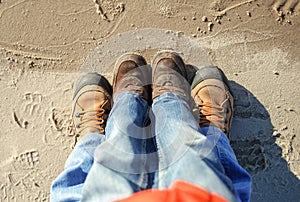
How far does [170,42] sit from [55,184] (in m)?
0.83

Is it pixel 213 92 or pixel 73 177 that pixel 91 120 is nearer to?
pixel 73 177

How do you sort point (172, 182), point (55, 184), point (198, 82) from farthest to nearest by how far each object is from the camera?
point (198, 82)
point (55, 184)
point (172, 182)

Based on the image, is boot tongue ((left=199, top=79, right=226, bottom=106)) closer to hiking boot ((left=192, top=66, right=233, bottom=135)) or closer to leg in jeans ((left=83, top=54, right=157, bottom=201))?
hiking boot ((left=192, top=66, right=233, bottom=135))

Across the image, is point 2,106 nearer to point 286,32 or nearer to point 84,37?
point 84,37

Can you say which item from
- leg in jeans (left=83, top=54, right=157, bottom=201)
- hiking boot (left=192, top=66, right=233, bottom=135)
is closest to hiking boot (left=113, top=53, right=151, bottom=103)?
leg in jeans (left=83, top=54, right=157, bottom=201)

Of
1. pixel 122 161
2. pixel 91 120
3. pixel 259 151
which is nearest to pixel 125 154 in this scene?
pixel 122 161

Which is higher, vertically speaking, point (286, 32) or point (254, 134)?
point (286, 32)

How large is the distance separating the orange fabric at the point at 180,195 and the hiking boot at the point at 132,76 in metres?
0.67

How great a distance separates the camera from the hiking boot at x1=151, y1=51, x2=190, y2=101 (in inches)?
64.1

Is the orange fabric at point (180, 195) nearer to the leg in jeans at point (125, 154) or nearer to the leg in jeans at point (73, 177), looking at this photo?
the leg in jeans at point (125, 154)

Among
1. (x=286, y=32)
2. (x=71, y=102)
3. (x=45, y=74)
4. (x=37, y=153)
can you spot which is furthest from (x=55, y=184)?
(x=286, y=32)

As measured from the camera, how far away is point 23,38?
175cm

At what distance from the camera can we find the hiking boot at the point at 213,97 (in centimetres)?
163

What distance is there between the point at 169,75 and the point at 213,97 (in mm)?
229
